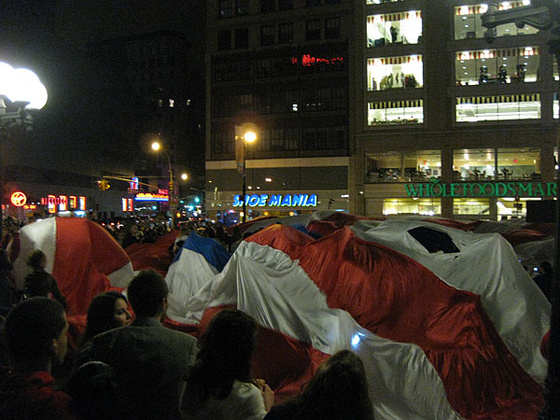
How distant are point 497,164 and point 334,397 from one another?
128ft

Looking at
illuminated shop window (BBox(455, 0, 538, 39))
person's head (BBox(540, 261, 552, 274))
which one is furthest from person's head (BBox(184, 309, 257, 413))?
illuminated shop window (BBox(455, 0, 538, 39))

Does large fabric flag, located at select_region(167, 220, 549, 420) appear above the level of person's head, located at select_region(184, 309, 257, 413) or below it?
below

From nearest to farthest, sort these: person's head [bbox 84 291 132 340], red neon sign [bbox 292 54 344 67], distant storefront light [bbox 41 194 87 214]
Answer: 1. person's head [bbox 84 291 132 340]
2. red neon sign [bbox 292 54 344 67]
3. distant storefront light [bbox 41 194 87 214]

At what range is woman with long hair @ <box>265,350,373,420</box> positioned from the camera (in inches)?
78.0

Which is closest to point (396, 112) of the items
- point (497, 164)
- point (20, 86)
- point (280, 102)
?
point (497, 164)

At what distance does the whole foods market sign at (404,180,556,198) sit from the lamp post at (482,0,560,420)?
33044mm

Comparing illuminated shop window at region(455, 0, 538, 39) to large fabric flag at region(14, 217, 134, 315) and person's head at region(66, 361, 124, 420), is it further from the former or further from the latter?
person's head at region(66, 361, 124, 420)

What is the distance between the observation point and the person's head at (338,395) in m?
1.98

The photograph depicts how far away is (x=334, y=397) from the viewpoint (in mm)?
1990

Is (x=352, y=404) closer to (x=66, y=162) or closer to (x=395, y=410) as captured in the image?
(x=395, y=410)

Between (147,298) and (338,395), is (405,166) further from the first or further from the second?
(338,395)

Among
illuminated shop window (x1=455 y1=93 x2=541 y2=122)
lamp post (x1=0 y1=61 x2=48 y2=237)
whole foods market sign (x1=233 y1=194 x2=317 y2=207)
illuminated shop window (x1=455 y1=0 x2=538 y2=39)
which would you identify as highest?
illuminated shop window (x1=455 y1=0 x2=538 y2=39)

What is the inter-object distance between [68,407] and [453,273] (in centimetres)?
638

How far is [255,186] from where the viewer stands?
4225 centimetres
